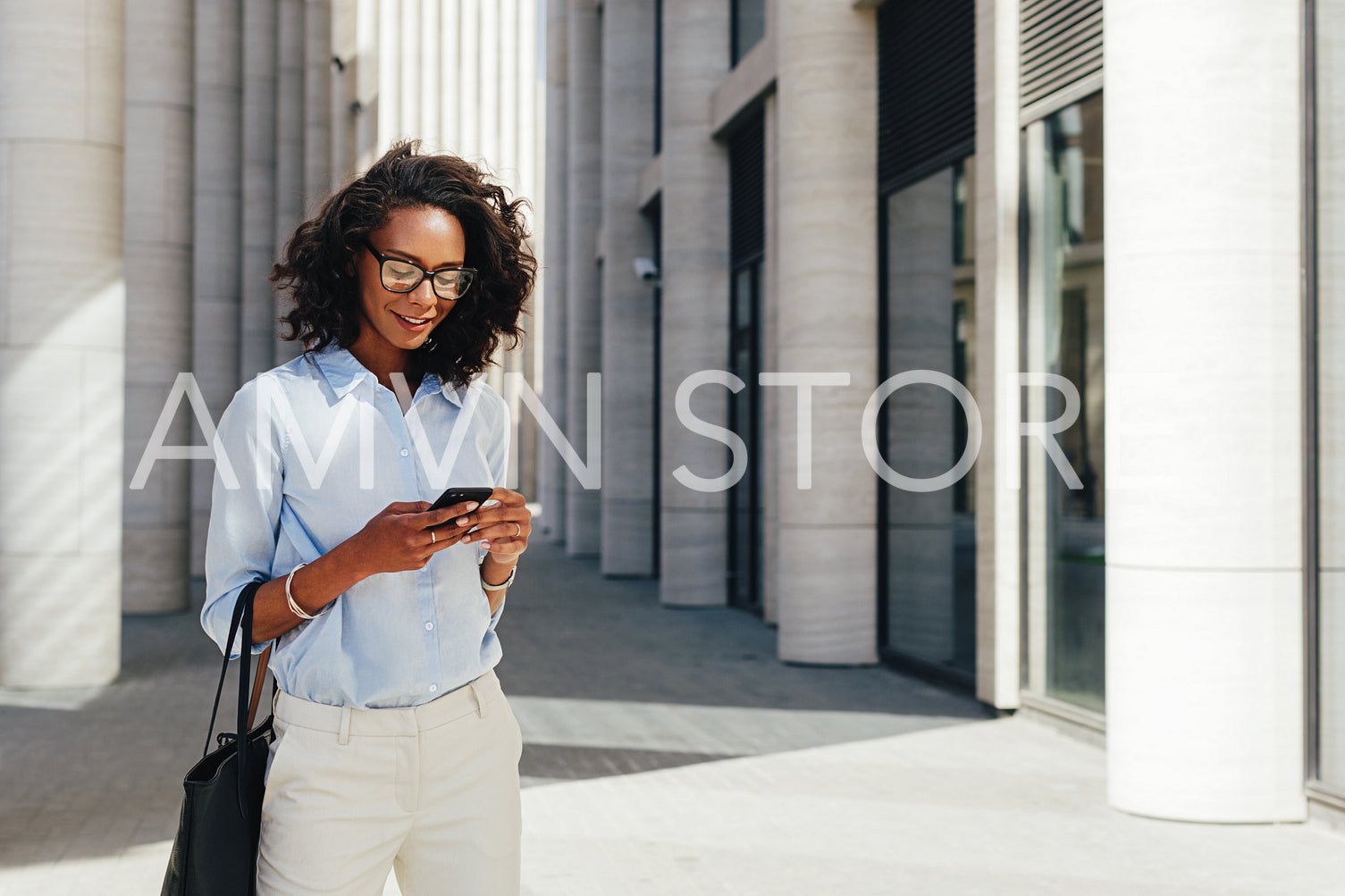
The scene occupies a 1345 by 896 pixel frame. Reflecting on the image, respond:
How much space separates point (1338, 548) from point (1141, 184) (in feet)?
6.26

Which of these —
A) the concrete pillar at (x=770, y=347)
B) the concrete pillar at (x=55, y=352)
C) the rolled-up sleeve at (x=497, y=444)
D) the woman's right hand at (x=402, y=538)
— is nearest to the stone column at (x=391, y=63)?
the concrete pillar at (x=770, y=347)

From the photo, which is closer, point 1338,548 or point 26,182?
point 1338,548

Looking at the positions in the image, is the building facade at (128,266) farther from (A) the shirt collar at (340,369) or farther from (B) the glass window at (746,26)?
(B) the glass window at (746,26)

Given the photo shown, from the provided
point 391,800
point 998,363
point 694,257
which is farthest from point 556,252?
point 391,800

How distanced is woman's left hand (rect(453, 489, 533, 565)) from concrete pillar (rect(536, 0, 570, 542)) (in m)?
23.7

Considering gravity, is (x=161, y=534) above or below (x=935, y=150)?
below

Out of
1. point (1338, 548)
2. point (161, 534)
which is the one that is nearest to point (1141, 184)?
point (1338, 548)

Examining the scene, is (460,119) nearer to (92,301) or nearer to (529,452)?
(529,452)

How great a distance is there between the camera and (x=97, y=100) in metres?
10.7

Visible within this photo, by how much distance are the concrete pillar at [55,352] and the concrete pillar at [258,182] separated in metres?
13.5

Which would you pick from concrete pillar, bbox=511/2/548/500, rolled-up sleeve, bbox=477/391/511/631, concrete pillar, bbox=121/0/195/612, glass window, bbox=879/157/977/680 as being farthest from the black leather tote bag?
concrete pillar, bbox=511/2/548/500

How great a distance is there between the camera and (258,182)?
83.6 ft

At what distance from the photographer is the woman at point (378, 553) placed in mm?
2020

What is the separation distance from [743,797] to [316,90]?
26.0 m
